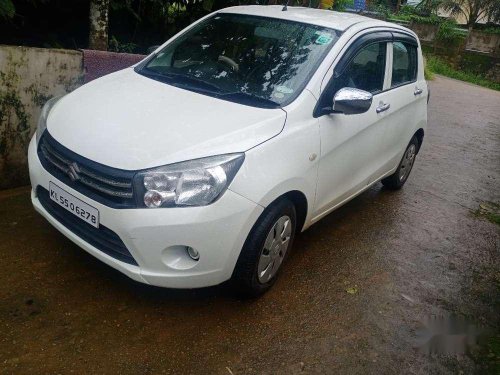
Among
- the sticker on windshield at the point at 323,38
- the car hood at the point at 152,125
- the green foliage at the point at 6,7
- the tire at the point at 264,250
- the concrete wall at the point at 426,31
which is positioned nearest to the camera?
the car hood at the point at 152,125

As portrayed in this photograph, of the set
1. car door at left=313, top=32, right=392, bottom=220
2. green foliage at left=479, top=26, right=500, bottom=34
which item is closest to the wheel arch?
car door at left=313, top=32, right=392, bottom=220

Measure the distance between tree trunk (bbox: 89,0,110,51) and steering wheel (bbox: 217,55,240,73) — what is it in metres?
2.44

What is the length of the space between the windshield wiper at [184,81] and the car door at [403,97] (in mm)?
1744

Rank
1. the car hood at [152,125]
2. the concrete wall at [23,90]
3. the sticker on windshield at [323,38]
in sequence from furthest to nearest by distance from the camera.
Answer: the concrete wall at [23,90]
the sticker on windshield at [323,38]
the car hood at [152,125]

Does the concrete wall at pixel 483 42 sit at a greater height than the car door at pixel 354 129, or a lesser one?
greater

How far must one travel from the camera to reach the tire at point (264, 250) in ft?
8.96

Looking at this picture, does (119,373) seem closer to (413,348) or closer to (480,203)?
(413,348)

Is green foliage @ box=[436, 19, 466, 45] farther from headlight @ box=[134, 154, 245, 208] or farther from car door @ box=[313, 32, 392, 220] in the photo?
headlight @ box=[134, 154, 245, 208]

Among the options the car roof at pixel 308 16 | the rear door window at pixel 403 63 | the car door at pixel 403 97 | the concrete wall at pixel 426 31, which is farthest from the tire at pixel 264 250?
the concrete wall at pixel 426 31

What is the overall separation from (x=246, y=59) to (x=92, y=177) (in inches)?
60.3

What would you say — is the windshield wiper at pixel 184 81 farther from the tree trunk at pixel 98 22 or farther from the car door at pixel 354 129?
the tree trunk at pixel 98 22

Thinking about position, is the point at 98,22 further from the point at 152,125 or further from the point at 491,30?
the point at 491,30

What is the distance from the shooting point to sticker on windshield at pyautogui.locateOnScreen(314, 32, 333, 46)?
3.40 metres

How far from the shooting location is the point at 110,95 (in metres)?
3.10
